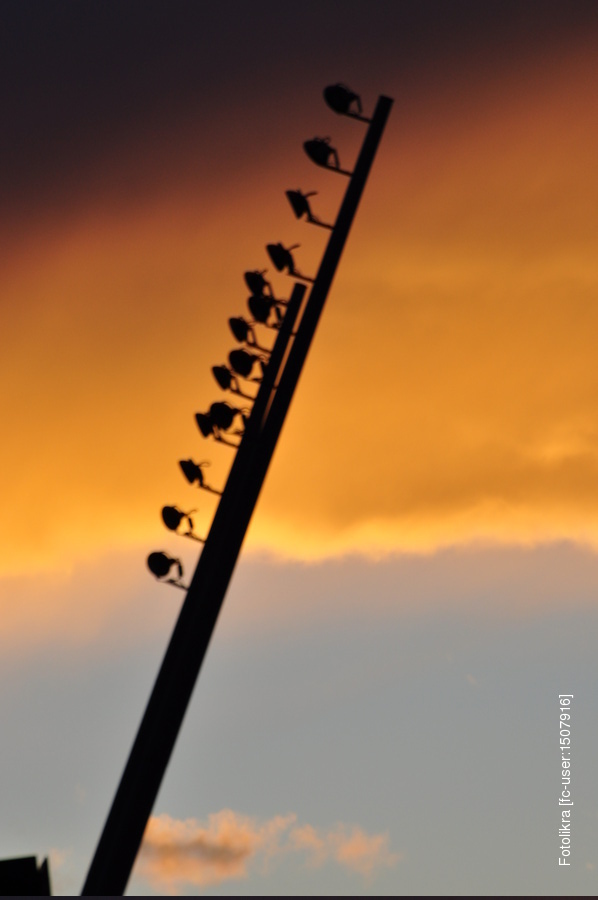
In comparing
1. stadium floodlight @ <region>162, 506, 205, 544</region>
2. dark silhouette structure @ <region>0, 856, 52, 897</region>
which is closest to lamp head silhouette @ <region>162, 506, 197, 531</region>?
stadium floodlight @ <region>162, 506, 205, 544</region>

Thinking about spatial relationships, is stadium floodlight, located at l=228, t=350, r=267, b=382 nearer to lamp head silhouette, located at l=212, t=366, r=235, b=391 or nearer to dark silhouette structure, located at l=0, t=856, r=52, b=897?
lamp head silhouette, located at l=212, t=366, r=235, b=391

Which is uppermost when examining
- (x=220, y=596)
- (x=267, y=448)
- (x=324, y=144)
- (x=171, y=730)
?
(x=324, y=144)

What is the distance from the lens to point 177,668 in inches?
1008

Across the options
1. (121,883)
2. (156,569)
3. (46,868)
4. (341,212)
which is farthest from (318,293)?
(46,868)

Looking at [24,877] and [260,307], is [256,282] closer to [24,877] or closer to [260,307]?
[260,307]

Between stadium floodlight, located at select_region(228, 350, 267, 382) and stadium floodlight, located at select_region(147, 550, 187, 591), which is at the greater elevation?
stadium floodlight, located at select_region(228, 350, 267, 382)

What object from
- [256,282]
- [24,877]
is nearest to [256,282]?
[256,282]

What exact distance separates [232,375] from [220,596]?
6.51 meters

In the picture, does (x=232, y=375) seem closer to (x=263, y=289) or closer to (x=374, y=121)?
(x=263, y=289)

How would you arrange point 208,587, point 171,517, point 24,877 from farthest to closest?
point 24,877 → point 171,517 → point 208,587

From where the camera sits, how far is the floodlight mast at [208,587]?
2453 centimetres

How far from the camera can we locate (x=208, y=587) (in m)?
26.4

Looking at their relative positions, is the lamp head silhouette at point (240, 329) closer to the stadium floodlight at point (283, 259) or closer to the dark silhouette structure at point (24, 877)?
the stadium floodlight at point (283, 259)

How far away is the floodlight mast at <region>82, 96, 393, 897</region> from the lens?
24.5m
